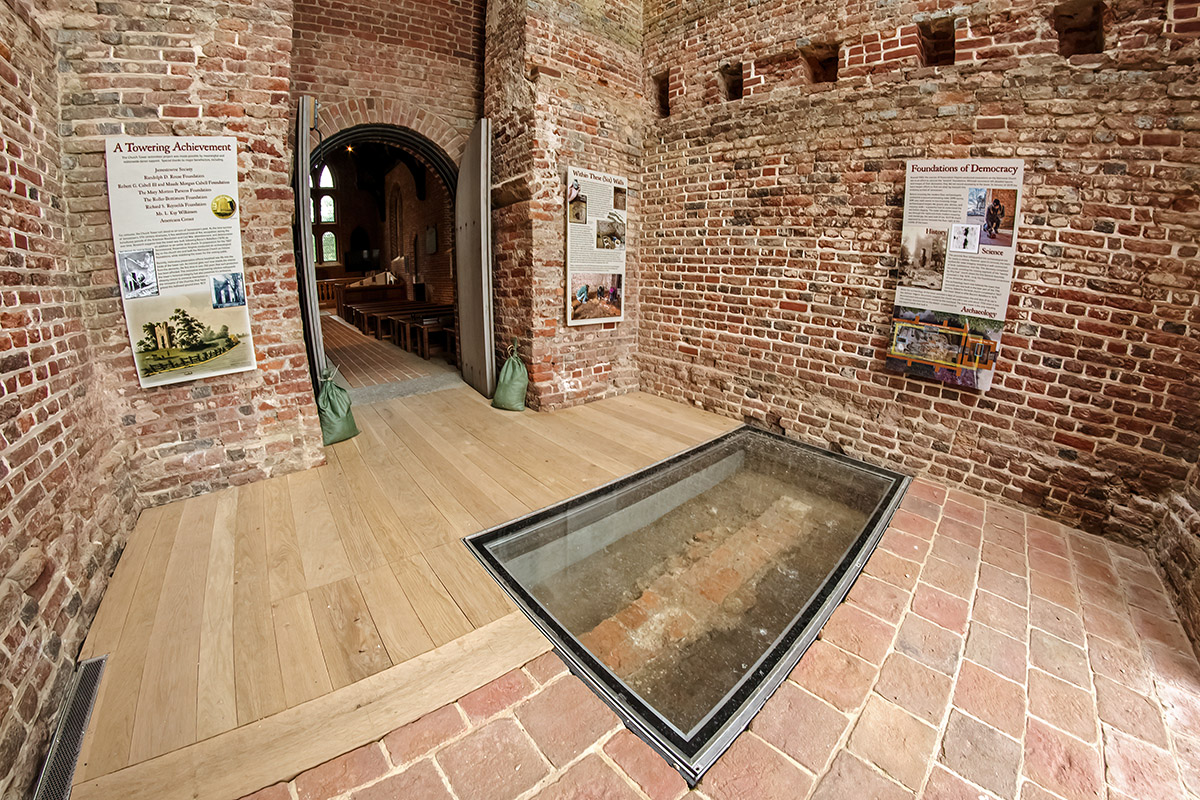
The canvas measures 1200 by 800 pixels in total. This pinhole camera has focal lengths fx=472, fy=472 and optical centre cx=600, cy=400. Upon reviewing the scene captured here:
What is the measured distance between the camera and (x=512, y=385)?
4.75 meters

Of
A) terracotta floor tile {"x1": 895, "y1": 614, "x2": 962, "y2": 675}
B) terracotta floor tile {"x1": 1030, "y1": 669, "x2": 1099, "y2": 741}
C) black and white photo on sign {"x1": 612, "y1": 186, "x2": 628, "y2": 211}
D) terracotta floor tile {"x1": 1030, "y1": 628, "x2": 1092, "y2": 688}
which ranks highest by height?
black and white photo on sign {"x1": 612, "y1": 186, "x2": 628, "y2": 211}

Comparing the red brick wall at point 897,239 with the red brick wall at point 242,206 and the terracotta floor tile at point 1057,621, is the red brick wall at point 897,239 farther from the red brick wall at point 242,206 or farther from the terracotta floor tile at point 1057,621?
the red brick wall at point 242,206

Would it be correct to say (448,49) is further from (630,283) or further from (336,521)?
(336,521)

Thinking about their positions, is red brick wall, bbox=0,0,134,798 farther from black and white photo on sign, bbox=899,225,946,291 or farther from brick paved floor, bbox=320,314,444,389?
black and white photo on sign, bbox=899,225,946,291

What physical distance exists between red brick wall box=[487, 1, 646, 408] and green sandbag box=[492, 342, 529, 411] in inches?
4.1

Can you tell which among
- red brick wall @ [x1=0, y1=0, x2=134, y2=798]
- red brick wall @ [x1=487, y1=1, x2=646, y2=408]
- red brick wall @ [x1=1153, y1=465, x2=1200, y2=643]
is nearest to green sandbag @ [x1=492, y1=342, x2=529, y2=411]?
red brick wall @ [x1=487, y1=1, x2=646, y2=408]

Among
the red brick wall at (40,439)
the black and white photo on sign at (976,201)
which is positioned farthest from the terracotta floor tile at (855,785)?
the black and white photo on sign at (976,201)

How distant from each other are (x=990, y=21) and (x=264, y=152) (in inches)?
186

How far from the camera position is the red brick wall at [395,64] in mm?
4578

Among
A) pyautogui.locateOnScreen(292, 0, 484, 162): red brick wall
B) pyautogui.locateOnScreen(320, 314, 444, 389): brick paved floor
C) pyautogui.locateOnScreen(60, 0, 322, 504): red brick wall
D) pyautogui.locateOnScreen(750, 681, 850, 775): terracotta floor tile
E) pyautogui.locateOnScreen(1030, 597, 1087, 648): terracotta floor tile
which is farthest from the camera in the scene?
pyautogui.locateOnScreen(320, 314, 444, 389): brick paved floor

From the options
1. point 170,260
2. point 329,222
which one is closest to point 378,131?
point 170,260

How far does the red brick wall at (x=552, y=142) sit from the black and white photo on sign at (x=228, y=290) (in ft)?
7.45

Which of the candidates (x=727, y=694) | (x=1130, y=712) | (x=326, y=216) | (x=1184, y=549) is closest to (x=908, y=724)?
(x=727, y=694)

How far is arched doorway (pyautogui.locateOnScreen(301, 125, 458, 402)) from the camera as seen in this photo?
220 inches
